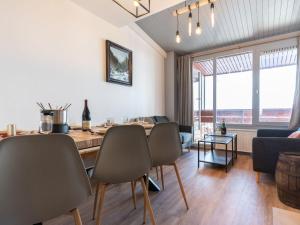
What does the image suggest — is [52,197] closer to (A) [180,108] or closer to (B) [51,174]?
(B) [51,174]

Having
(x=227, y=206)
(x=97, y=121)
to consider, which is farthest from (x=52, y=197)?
(x=97, y=121)

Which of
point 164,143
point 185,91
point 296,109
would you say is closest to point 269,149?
point 164,143

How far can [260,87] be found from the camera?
4020mm

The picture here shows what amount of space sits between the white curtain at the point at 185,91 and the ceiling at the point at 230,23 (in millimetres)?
419

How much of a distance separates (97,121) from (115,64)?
110cm

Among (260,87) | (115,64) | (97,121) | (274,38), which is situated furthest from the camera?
(260,87)

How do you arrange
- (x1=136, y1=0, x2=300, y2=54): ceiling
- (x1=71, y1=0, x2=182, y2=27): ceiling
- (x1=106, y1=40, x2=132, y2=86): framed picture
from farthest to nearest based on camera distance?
1. (x1=106, y1=40, x2=132, y2=86): framed picture
2. (x1=136, y1=0, x2=300, y2=54): ceiling
3. (x1=71, y1=0, x2=182, y2=27): ceiling

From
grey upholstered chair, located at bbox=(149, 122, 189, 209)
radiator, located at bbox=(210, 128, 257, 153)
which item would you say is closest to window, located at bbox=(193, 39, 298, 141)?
radiator, located at bbox=(210, 128, 257, 153)

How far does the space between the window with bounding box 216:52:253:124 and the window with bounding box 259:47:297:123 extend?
10.4 inches

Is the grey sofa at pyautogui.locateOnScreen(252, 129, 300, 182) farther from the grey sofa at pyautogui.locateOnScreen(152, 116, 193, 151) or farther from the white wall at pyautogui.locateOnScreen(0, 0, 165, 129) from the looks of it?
the white wall at pyautogui.locateOnScreen(0, 0, 165, 129)

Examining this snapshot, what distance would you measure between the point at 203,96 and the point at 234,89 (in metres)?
0.80

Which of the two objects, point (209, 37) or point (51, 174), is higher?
point (209, 37)

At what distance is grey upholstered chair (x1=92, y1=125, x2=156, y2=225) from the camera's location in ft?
3.80

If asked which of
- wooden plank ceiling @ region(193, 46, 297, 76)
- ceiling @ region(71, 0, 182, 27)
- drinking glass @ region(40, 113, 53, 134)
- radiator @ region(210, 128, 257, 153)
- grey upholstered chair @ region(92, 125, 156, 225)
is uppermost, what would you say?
ceiling @ region(71, 0, 182, 27)
